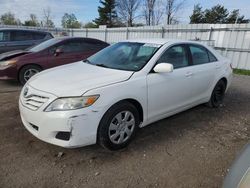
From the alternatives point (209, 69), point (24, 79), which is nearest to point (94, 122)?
point (209, 69)

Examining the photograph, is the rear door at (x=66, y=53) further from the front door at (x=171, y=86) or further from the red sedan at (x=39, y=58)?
the front door at (x=171, y=86)

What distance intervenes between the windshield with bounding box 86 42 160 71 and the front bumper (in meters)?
1.05

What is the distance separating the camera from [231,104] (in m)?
5.50

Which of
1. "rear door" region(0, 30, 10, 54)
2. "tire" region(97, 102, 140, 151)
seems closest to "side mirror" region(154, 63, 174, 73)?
"tire" region(97, 102, 140, 151)

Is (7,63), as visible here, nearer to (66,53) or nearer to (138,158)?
(66,53)

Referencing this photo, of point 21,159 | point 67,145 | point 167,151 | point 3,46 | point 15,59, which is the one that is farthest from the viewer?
point 3,46

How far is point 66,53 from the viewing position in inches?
274

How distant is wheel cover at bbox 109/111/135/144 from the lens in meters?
3.07

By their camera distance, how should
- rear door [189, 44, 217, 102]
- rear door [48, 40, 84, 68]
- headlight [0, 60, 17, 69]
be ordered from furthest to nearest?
rear door [48, 40, 84, 68]
headlight [0, 60, 17, 69]
rear door [189, 44, 217, 102]

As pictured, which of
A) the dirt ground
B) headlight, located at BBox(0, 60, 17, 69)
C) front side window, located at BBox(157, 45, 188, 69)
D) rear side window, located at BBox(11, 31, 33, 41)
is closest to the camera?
the dirt ground

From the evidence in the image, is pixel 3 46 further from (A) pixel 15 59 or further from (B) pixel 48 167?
(B) pixel 48 167

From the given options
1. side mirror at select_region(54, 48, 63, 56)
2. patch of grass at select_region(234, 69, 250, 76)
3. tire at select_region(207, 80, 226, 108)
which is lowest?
patch of grass at select_region(234, 69, 250, 76)

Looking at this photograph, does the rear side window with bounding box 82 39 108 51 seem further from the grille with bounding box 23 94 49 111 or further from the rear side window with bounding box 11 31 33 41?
the grille with bounding box 23 94 49 111

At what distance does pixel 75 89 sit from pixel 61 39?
4682 millimetres
